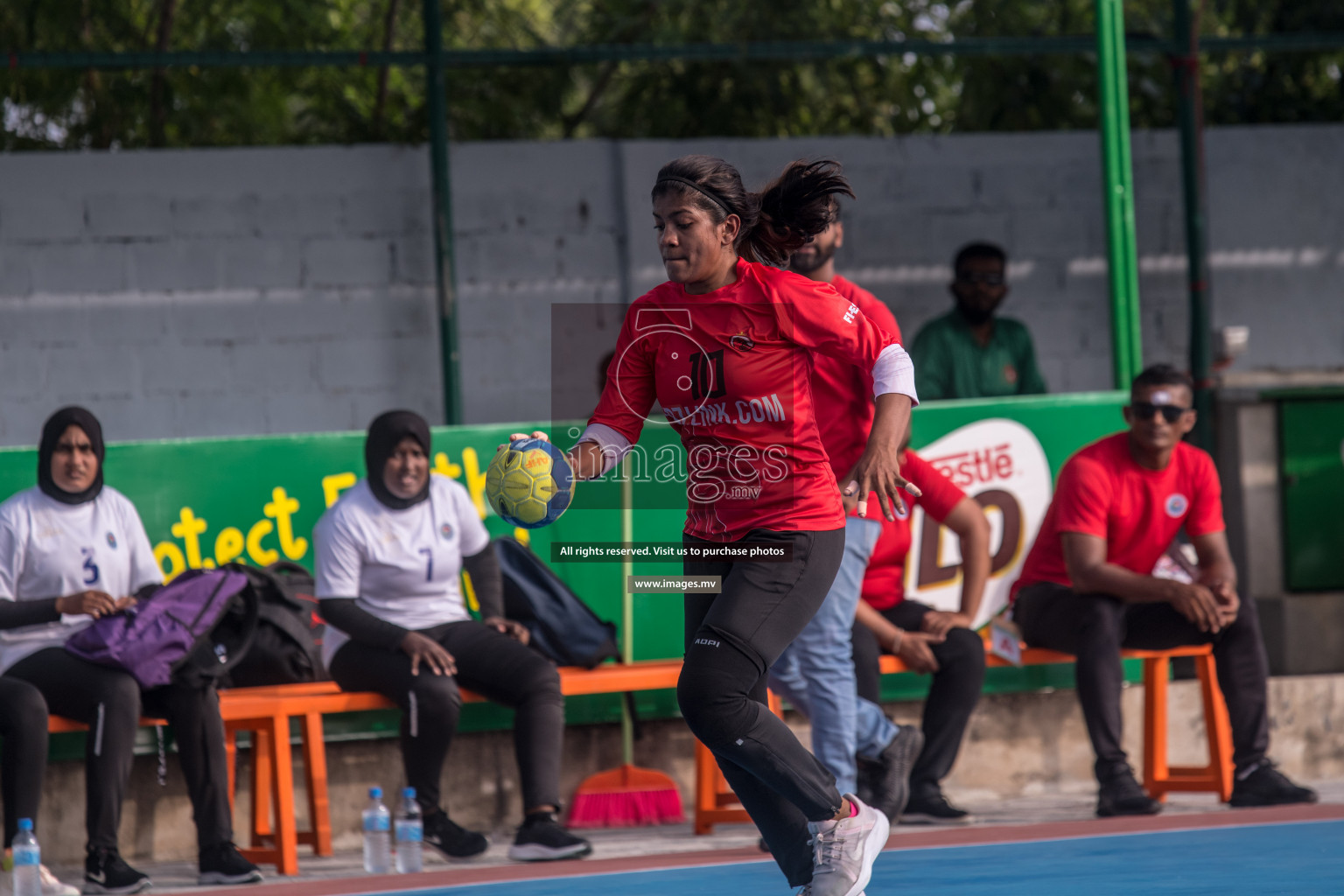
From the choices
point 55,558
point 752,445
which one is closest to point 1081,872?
point 752,445

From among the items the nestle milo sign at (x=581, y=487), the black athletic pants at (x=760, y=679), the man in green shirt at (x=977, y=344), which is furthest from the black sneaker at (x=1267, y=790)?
the black athletic pants at (x=760, y=679)

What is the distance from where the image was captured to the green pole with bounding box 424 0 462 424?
846 centimetres

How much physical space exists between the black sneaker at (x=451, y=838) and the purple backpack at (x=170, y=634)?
944 mm

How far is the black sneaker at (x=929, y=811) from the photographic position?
6500mm

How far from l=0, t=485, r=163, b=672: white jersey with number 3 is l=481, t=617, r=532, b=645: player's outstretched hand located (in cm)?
126

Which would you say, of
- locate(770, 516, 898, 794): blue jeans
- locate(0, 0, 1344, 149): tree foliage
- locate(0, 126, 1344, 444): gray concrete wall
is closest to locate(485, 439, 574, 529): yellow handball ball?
locate(770, 516, 898, 794): blue jeans

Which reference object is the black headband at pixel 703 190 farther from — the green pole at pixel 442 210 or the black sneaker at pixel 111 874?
the green pole at pixel 442 210

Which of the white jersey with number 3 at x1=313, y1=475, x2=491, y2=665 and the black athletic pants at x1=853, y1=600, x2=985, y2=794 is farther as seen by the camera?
the black athletic pants at x1=853, y1=600, x2=985, y2=794

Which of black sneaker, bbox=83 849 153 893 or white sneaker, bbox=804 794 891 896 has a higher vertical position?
white sneaker, bbox=804 794 891 896

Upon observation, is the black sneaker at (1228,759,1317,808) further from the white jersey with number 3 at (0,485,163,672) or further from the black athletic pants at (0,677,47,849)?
the black athletic pants at (0,677,47,849)

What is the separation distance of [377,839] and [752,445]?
2.59 meters

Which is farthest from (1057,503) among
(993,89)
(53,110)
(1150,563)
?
(53,110)

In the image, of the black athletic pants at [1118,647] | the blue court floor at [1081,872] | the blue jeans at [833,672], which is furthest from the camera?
the black athletic pants at [1118,647]

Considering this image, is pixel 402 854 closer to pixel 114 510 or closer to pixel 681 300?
pixel 114 510
